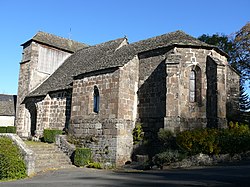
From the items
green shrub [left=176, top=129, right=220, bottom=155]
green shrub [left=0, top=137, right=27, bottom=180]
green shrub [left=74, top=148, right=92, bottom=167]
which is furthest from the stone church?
green shrub [left=0, top=137, right=27, bottom=180]

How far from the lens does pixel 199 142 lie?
13570 millimetres

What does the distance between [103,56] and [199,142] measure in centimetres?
1159

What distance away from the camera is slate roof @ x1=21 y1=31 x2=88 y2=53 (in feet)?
93.7

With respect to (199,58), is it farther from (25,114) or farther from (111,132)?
(25,114)

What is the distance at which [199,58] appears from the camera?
1750 centimetres

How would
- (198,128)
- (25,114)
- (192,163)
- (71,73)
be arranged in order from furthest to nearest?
1. (25,114)
2. (71,73)
3. (198,128)
4. (192,163)

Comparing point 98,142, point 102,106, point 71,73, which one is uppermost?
point 71,73

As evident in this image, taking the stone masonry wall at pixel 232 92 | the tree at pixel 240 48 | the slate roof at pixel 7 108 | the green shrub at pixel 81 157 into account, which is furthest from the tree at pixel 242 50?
the slate roof at pixel 7 108

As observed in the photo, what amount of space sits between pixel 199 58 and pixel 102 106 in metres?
7.15

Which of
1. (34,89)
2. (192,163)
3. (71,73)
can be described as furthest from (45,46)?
(192,163)

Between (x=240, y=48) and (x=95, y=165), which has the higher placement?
(x=240, y=48)

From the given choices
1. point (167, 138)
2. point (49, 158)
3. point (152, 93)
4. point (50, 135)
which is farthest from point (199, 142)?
point (50, 135)

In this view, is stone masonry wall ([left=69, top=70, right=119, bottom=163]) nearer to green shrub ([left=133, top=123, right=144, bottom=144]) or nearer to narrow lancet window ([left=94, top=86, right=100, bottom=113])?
narrow lancet window ([left=94, top=86, right=100, bottom=113])

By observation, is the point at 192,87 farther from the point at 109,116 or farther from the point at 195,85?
the point at 109,116
